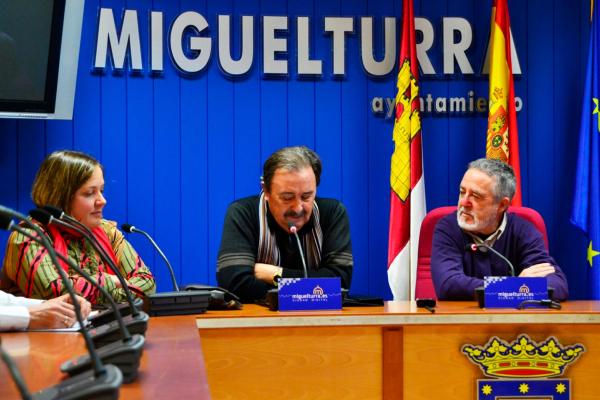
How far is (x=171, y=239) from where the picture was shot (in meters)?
4.69

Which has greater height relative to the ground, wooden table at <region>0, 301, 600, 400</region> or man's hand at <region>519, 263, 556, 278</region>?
man's hand at <region>519, 263, 556, 278</region>

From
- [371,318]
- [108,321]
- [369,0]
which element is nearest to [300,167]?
[371,318]

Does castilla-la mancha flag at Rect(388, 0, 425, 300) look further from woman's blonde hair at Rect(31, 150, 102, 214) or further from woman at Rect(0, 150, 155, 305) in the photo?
woman's blonde hair at Rect(31, 150, 102, 214)

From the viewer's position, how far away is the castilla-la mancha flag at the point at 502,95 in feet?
15.1

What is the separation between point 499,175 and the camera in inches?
143

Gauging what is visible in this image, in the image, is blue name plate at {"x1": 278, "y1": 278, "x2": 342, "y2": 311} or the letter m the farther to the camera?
the letter m

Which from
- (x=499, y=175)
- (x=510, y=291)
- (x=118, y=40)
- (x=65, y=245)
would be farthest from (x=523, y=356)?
(x=118, y=40)

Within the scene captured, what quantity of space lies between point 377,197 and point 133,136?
1.37 meters

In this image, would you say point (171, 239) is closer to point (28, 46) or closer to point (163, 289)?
point (163, 289)

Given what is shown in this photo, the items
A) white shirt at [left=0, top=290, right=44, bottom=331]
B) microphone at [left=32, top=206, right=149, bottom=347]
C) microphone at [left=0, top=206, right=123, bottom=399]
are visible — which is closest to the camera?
microphone at [left=0, top=206, right=123, bottom=399]

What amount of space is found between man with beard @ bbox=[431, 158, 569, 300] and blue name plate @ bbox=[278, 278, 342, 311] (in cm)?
61

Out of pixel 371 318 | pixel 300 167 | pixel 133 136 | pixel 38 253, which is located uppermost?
pixel 133 136

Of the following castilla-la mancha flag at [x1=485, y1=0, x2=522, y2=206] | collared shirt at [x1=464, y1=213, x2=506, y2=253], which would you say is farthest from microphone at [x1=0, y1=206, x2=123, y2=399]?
castilla-la mancha flag at [x1=485, y1=0, x2=522, y2=206]

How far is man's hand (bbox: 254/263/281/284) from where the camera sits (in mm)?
3342
